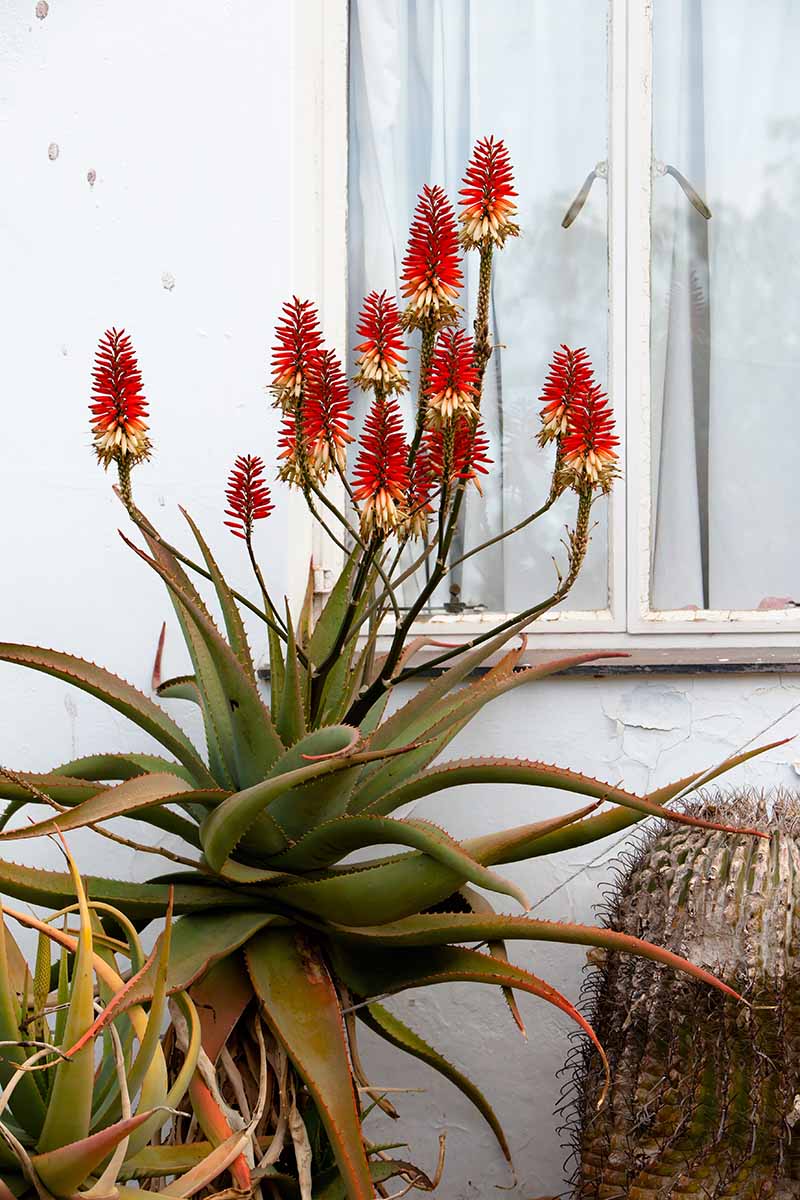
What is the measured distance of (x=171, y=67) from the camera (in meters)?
1.93

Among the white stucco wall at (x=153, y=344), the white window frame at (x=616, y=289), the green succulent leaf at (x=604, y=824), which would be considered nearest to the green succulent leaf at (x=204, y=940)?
the green succulent leaf at (x=604, y=824)

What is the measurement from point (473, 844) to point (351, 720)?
8.3 inches

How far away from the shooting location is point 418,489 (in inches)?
54.8

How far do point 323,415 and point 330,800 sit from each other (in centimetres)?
44

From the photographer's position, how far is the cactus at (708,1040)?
135 cm

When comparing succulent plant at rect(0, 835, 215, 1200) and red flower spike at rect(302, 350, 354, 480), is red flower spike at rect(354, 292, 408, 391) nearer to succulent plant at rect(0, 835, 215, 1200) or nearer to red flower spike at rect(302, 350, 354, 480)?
red flower spike at rect(302, 350, 354, 480)

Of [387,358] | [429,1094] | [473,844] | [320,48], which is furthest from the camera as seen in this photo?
[320,48]

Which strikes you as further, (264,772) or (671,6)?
(671,6)

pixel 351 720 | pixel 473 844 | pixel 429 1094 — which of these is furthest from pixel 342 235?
pixel 429 1094

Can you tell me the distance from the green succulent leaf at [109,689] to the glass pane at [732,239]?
43.4 inches

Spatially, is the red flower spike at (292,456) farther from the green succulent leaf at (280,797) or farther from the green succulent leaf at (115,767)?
the green succulent leaf at (115,767)

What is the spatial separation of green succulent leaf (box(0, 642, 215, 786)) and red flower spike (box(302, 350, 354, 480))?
39 cm

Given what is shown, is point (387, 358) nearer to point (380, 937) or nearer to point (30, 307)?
point (380, 937)

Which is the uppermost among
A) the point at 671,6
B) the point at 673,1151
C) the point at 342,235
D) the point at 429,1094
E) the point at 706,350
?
the point at 671,6
